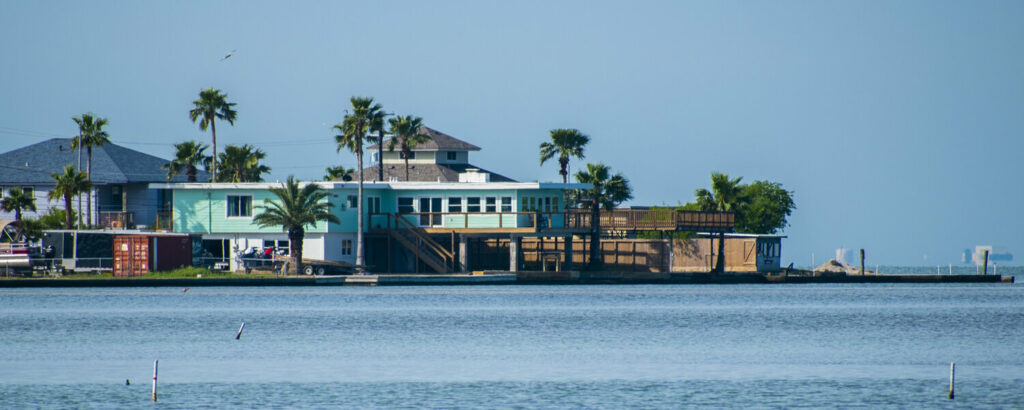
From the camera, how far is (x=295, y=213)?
233 ft

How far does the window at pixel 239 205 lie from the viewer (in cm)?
7638

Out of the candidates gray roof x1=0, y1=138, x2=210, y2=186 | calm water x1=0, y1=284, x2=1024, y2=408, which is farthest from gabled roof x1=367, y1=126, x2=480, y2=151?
calm water x1=0, y1=284, x2=1024, y2=408

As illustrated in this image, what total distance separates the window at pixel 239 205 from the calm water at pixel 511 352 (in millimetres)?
Result: 6856

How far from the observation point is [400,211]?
7825 centimetres

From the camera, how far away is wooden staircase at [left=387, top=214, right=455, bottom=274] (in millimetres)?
74750

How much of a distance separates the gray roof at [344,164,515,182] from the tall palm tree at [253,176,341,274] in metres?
23.8

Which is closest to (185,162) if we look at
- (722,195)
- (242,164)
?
(242,164)

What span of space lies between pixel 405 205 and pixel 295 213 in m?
8.66

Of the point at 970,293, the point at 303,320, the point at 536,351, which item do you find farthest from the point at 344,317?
the point at 970,293

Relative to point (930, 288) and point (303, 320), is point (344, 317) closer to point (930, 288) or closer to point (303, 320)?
point (303, 320)

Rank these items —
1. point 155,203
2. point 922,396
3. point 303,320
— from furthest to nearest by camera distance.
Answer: point 155,203 < point 303,320 < point 922,396

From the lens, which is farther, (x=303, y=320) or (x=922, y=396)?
(x=303, y=320)

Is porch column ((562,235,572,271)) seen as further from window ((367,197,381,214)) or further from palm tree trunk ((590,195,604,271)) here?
window ((367,197,381,214))

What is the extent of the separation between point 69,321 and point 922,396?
121ft
